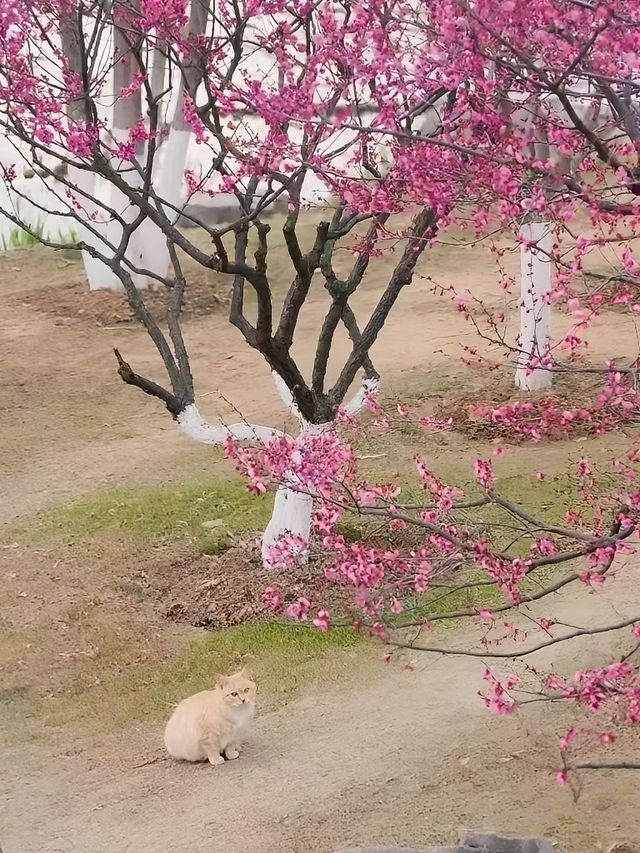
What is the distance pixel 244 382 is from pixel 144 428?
4.22ft

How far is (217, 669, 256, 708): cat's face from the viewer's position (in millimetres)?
3674

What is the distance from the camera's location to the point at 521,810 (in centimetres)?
339

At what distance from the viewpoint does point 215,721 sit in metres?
3.73

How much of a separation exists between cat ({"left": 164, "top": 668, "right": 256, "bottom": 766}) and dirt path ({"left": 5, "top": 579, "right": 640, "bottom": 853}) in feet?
0.22

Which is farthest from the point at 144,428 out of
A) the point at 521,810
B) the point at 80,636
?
the point at 521,810

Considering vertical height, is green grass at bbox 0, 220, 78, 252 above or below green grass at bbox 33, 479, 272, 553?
above

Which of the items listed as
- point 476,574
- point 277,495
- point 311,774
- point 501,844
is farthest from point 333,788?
point 277,495

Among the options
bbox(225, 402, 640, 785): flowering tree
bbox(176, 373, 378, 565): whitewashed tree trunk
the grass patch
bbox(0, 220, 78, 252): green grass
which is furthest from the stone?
bbox(0, 220, 78, 252): green grass

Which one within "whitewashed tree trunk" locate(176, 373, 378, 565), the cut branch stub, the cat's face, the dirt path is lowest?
the dirt path

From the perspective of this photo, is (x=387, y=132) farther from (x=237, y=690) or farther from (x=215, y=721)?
(x=215, y=721)

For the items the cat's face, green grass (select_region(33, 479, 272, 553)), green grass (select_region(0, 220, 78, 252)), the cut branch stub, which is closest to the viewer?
the cat's face

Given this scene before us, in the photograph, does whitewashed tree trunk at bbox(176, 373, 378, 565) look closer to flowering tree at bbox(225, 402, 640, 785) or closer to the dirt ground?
flowering tree at bbox(225, 402, 640, 785)

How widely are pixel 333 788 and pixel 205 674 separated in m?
1.15

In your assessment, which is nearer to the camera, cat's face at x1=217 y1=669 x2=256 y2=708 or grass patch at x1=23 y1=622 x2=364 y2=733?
cat's face at x1=217 y1=669 x2=256 y2=708
